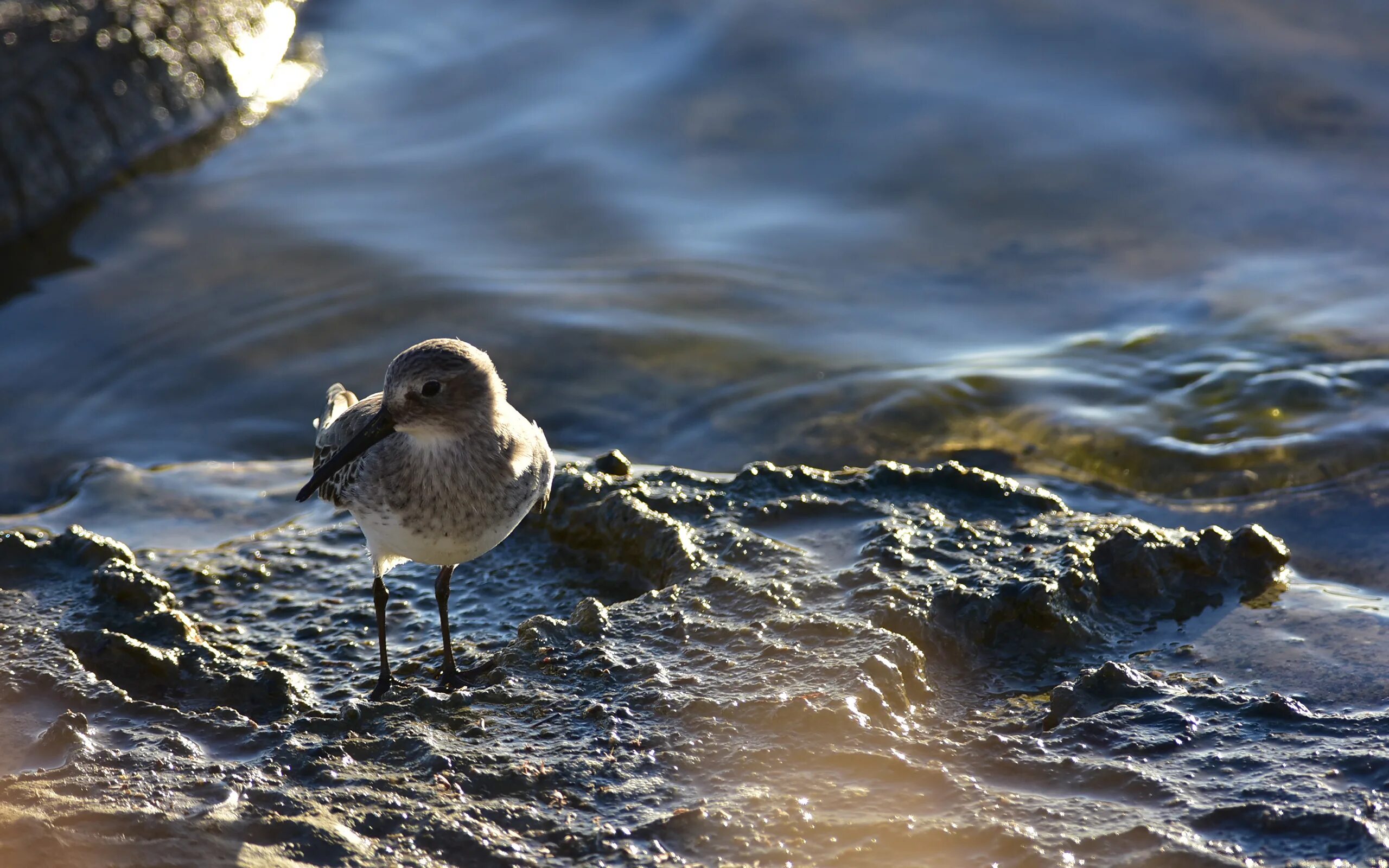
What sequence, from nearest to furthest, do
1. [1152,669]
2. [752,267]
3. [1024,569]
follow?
[1152,669] → [1024,569] → [752,267]

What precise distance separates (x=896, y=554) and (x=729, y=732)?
121 cm

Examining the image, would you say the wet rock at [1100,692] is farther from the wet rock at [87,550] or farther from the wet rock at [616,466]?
the wet rock at [87,550]

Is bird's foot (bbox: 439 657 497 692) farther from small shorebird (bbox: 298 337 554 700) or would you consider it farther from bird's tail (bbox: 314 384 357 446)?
bird's tail (bbox: 314 384 357 446)

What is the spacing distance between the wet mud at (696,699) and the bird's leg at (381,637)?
4.0 inches

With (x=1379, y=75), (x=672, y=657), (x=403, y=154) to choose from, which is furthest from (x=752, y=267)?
(x=1379, y=75)

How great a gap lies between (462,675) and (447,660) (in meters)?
0.08

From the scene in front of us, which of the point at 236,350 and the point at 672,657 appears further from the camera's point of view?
the point at 236,350

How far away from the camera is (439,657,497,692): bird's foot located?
4383 millimetres

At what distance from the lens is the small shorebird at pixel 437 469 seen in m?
4.31

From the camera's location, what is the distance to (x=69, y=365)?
758cm

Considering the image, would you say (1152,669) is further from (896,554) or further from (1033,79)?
(1033,79)

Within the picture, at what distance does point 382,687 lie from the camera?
173 inches

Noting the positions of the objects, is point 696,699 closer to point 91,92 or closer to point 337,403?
point 337,403

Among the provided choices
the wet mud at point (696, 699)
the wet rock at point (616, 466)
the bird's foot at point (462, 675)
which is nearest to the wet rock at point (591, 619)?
the wet mud at point (696, 699)
